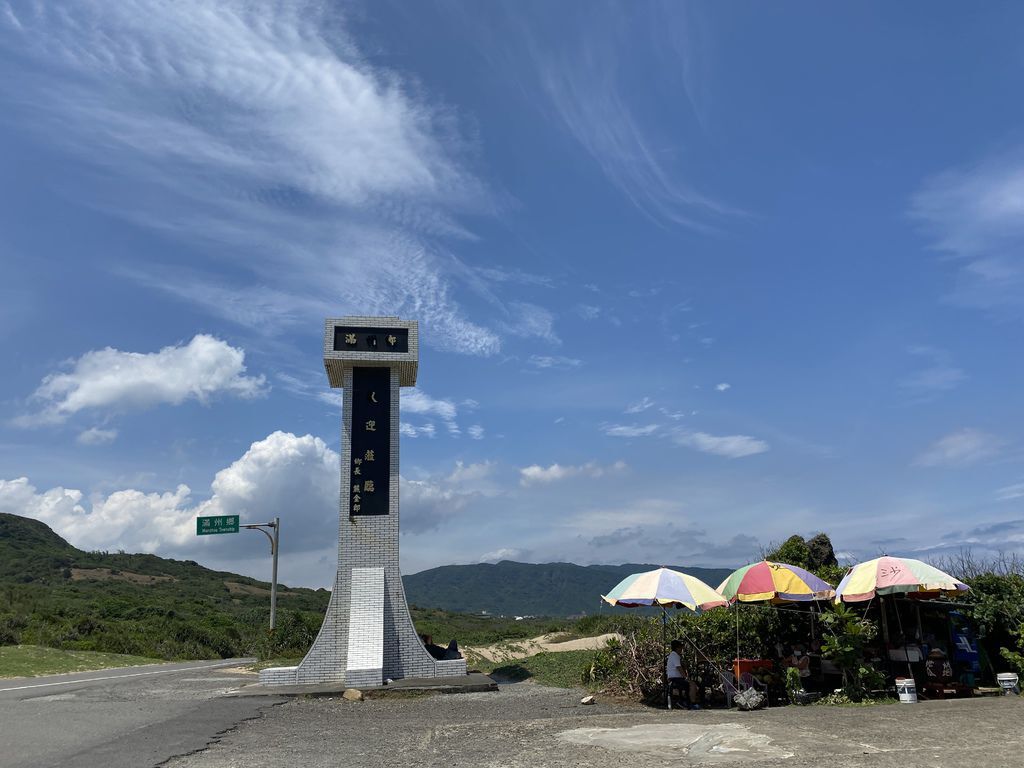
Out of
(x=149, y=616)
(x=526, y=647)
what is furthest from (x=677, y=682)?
(x=149, y=616)

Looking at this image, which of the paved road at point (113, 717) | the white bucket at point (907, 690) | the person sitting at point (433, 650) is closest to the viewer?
the paved road at point (113, 717)

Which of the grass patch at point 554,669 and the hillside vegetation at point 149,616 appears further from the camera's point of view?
the hillside vegetation at point 149,616

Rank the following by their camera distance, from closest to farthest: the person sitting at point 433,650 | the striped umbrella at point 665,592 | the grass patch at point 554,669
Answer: the striped umbrella at point 665,592
the grass patch at point 554,669
the person sitting at point 433,650

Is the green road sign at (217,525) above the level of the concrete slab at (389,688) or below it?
above

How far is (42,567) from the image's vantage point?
214 feet

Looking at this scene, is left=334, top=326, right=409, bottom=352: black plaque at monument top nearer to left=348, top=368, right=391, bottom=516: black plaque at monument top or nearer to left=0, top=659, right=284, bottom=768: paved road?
left=348, top=368, right=391, bottom=516: black plaque at monument top

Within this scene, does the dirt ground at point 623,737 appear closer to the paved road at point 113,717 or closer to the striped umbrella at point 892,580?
the paved road at point 113,717

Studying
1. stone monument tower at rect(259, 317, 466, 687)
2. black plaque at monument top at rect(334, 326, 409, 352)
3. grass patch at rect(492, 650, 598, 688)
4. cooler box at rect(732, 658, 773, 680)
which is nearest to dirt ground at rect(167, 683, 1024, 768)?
cooler box at rect(732, 658, 773, 680)

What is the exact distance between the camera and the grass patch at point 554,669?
16.5m

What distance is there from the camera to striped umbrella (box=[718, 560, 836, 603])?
1233 centimetres

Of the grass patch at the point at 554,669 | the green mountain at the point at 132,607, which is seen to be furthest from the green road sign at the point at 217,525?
the grass patch at the point at 554,669

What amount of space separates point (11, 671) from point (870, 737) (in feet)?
69.6

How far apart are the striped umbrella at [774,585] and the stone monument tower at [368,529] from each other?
7.24 m

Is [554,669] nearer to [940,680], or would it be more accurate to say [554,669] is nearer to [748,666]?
[748,666]
